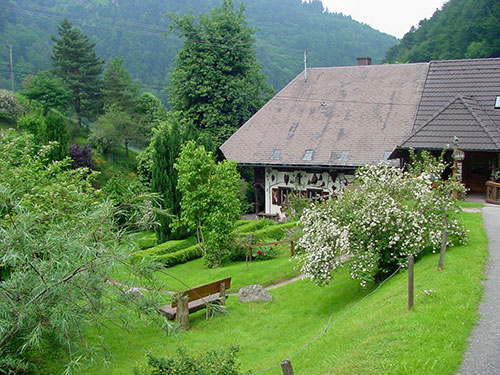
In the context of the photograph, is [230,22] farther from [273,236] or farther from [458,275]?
[458,275]

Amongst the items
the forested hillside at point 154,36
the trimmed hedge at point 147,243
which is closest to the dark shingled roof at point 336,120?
the trimmed hedge at point 147,243

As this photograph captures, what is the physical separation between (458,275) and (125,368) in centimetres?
719

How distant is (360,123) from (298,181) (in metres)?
4.61

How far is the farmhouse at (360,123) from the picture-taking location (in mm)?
23312

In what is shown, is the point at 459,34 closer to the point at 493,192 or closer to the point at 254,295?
the point at 493,192

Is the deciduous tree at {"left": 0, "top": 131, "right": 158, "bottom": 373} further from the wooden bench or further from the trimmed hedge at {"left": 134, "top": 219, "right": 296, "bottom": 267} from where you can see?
the trimmed hedge at {"left": 134, "top": 219, "right": 296, "bottom": 267}

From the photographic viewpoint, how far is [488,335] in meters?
8.72

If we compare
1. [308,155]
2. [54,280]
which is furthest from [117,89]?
[54,280]

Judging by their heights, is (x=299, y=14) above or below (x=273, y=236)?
above

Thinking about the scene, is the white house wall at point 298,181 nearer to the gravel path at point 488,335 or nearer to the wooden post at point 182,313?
the gravel path at point 488,335

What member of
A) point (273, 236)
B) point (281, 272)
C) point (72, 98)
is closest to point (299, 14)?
point (72, 98)

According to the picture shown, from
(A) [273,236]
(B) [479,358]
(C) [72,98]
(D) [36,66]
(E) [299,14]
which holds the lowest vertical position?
(A) [273,236]

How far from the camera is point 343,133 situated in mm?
28234

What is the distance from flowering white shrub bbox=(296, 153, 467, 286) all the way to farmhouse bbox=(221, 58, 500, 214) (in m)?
8.61
